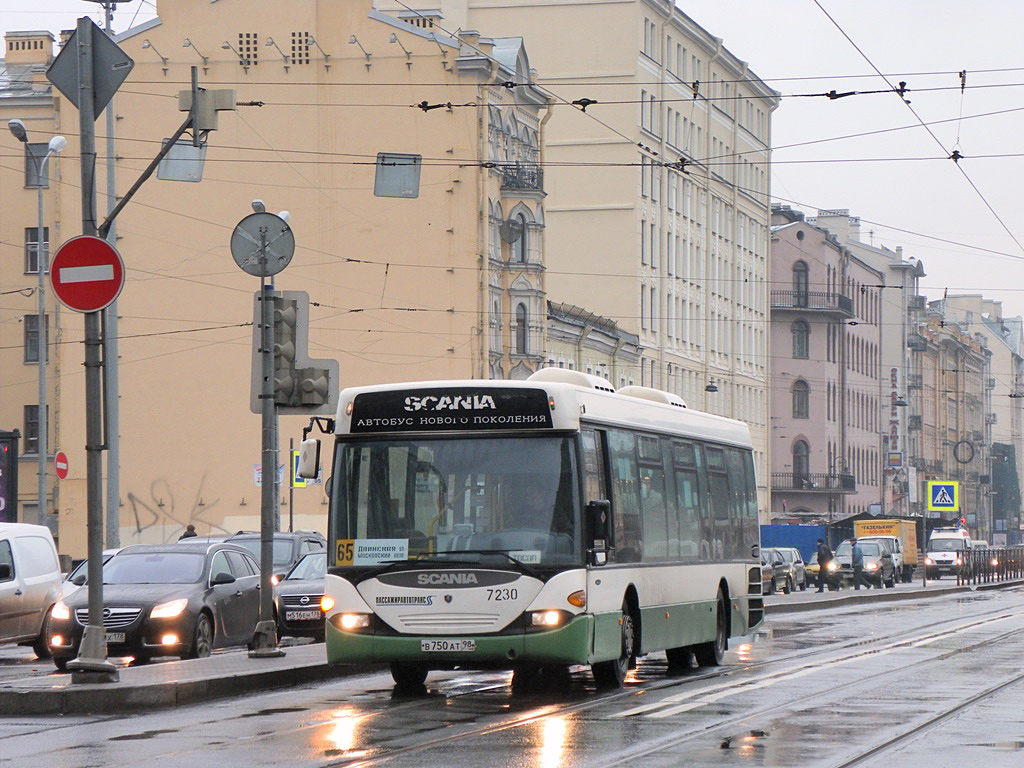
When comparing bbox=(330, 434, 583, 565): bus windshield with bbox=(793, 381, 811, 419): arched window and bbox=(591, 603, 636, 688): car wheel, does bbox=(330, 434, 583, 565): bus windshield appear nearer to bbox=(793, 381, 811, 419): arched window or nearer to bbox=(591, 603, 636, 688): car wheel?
bbox=(591, 603, 636, 688): car wheel

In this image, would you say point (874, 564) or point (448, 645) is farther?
point (874, 564)

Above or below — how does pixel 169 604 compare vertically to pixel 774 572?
above

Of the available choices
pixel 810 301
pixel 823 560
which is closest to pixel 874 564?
Result: pixel 823 560

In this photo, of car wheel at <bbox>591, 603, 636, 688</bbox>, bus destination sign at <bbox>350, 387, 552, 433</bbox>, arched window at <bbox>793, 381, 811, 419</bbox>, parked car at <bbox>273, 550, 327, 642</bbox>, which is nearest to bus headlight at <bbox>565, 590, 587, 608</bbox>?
car wheel at <bbox>591, 603, 636, 688</bbox>

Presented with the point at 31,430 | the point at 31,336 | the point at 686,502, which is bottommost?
the point at 686,502

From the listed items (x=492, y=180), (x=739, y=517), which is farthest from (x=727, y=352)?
(x=739, y=517)

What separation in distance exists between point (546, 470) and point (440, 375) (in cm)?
4236

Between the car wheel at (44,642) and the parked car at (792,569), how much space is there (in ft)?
107

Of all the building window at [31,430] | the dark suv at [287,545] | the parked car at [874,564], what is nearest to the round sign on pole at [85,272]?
the dark suv at [287,545]

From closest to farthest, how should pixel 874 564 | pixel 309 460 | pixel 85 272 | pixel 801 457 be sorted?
pixel 85 272, pixel 309 460, pixel 874 564, pixel 801 457

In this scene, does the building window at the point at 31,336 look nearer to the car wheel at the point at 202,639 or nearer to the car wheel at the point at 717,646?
the car wheel at the point at 202,639

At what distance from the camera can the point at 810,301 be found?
109 m

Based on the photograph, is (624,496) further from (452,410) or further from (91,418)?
(91,418)

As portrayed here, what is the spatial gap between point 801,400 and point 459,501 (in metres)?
92.5
